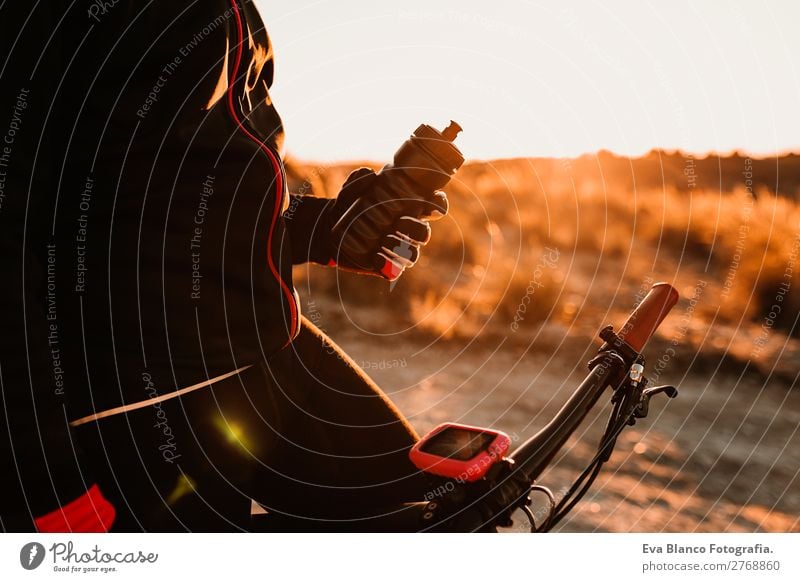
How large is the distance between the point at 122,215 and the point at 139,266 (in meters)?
0.07

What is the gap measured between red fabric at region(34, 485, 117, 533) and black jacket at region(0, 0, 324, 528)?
0.01 m

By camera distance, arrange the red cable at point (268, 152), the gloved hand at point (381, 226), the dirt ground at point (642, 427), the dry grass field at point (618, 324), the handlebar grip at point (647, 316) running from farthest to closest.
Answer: the dry grass field at point (618, 324) < the dirt ground at point (642, 427) < the gloved hand at point (381, 226) < the handlebar grip at point (647, 316) < the red cable at point (268, 152)

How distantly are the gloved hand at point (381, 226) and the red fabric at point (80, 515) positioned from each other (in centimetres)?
64

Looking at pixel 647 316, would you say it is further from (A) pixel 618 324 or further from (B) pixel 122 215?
(A) pixel 618 324

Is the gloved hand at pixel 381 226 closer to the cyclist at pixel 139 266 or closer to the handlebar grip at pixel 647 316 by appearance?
the cyclist at pixel 139 266

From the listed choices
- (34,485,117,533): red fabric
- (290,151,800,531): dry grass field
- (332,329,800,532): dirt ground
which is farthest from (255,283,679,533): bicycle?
(332,329,800,532): dirt ground

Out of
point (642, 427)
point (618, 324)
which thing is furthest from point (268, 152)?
point (618, 324)

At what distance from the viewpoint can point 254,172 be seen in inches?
44.6

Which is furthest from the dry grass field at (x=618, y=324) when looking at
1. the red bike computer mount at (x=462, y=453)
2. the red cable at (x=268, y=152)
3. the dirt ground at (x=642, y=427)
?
the red bike computer mount at (x=462, y=453)

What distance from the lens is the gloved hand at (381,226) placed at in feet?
4.58
